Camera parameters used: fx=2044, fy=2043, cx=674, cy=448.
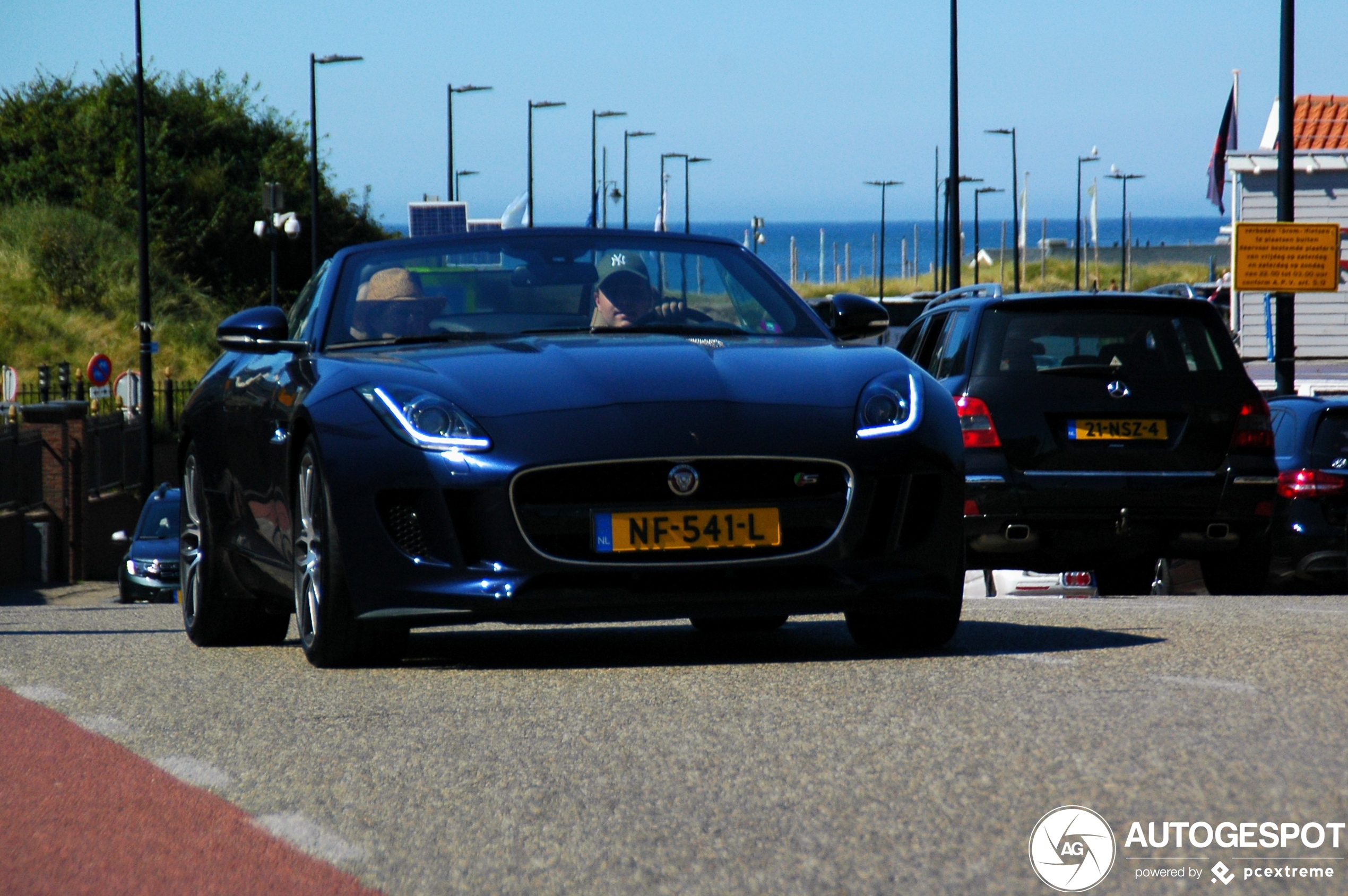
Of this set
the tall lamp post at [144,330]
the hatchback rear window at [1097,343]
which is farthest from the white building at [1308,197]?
the hatchback rear window at [1097,343]

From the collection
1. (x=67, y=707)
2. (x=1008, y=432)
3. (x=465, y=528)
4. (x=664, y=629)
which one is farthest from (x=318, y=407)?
(x=1008, y=432)

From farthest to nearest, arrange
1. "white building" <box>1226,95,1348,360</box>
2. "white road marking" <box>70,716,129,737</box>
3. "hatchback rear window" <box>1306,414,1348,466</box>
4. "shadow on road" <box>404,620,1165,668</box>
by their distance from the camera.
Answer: "white building" <box>1226,95,1348,360</box> → "hatchback rear window" <box>1306,414,1348,466</box> → "shadow on road" <box>404,620,1165,668</box> → "white road marking" <box>70,716,129,737</box>

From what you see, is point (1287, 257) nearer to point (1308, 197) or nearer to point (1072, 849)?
point (1308, 197)

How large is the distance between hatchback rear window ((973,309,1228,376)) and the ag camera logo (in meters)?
7.32

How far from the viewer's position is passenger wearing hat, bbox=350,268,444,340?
276 inches

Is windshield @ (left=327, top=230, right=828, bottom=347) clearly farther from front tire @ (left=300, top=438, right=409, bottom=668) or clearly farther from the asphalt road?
the asphalt road

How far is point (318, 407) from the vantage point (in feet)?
20.6

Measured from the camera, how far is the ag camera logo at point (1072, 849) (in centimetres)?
341

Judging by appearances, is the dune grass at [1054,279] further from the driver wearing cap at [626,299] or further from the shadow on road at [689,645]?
the driver wearing cap at [626,299]

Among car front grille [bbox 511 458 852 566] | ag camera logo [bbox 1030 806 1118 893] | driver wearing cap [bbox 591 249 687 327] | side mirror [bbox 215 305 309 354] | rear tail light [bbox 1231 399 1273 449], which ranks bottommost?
ag camera logo [bbox 1030 806 1118 893]

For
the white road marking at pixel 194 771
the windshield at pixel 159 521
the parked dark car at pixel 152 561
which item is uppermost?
the white road marking at pixel 194 771

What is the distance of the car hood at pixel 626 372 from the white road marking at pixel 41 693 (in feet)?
4.37

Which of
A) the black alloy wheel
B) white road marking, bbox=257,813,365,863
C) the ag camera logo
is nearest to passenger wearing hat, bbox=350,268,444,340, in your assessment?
the black alloy wheel
